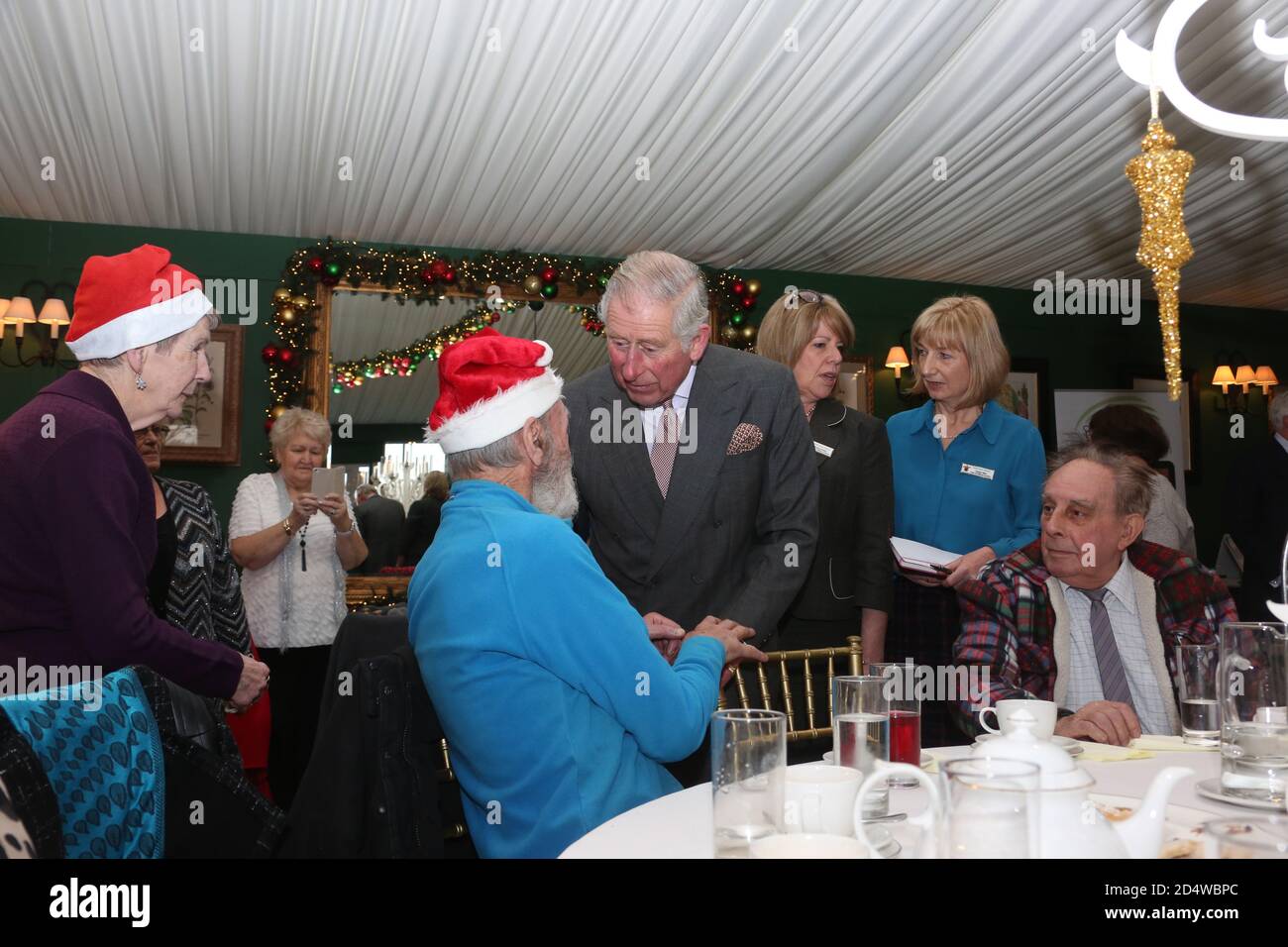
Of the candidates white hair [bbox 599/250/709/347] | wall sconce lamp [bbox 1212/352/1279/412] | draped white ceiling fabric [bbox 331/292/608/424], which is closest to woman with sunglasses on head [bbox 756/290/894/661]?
white hair [bbox 599/250/709/347]

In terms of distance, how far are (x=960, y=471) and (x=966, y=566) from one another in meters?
0.43

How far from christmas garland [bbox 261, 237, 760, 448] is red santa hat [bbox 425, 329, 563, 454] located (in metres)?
4.18

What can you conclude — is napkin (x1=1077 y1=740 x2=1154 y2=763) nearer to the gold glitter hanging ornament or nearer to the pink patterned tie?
the gold glitter hanging ornament

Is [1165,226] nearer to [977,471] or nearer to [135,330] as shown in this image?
[977,471]

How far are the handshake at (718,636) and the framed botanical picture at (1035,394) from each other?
20.7 feet

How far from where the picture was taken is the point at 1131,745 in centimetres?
182

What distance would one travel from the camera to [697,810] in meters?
1.38

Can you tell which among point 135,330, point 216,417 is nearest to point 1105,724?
point 135,330

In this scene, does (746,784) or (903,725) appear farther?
(903,725)

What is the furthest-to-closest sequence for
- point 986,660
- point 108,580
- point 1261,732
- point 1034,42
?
point 1034,42, point 986,660, point 108,580, point 1261,732

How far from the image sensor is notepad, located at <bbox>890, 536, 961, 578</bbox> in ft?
9.95
